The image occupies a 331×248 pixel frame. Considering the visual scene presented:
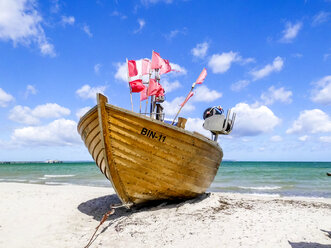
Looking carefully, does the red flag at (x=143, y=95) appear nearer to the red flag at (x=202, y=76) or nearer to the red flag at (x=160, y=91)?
the red flag at (x=160, y=91)

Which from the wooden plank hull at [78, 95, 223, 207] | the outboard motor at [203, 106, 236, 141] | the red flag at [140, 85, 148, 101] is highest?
the red flag at [140, 85, 148, 101]

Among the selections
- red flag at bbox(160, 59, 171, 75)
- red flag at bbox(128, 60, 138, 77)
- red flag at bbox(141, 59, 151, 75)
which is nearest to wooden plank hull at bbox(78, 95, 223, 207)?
red flag at bbox(128, 60, 138, 77)

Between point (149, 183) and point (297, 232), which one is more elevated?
point (149, 183)

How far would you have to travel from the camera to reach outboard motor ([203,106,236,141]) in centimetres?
750

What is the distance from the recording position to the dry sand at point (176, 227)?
423 centimetres

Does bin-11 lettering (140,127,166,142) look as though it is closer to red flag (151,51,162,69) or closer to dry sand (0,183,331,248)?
dry sand (0,183,331,248)

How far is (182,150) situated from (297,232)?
2.75 meters

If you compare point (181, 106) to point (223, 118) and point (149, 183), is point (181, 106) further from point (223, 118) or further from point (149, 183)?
point (149, 183)

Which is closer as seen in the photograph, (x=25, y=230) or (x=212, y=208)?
(x=25, y=230)

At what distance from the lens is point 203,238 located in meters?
4.34

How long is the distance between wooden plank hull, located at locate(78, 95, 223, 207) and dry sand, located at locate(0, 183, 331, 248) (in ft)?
2.16

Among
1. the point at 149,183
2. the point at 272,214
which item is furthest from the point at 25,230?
the point at 272,214

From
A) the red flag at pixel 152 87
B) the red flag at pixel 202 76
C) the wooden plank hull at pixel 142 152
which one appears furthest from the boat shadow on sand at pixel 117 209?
the red flag at pixel 202 76

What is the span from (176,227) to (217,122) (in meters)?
3.67
